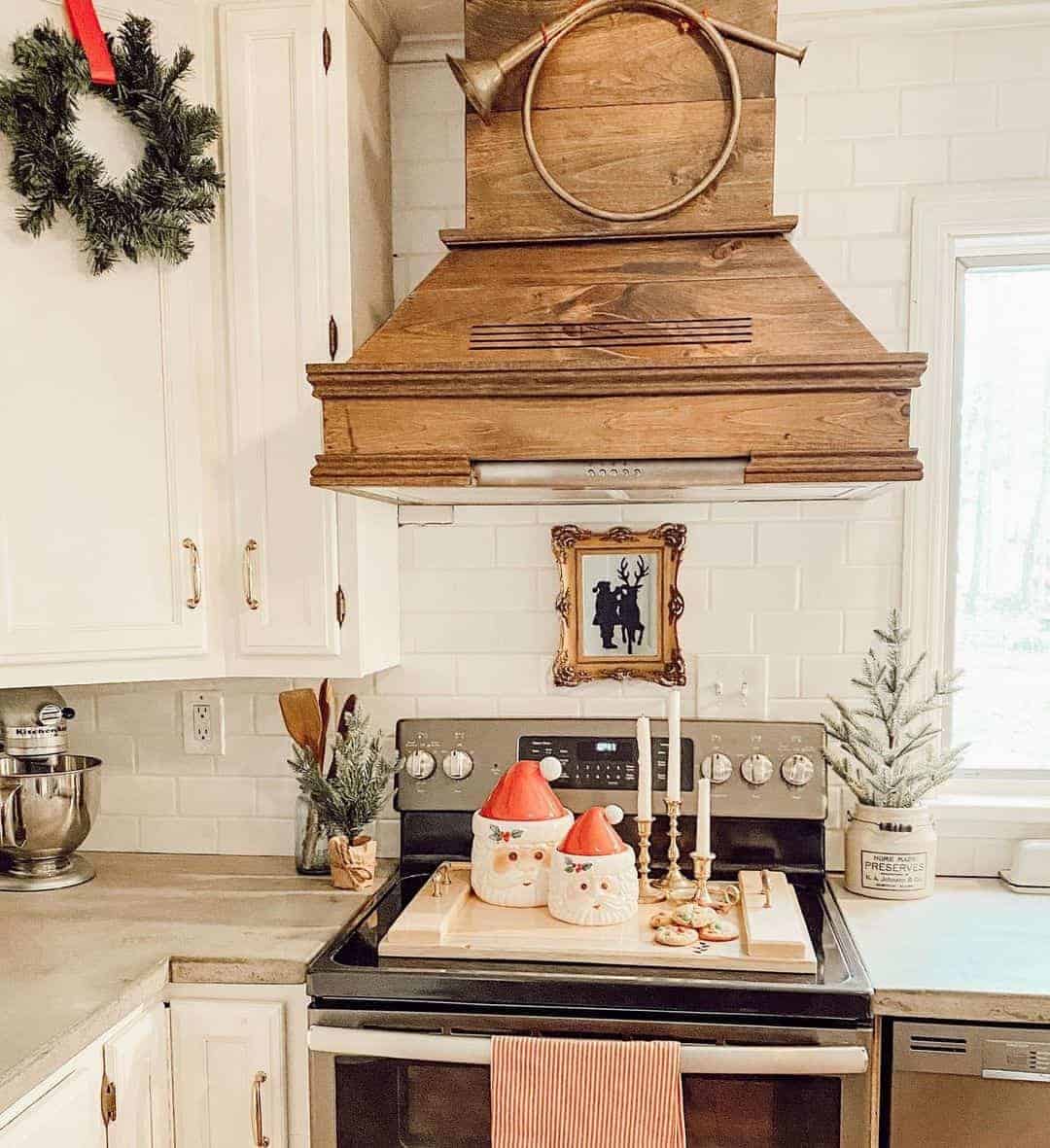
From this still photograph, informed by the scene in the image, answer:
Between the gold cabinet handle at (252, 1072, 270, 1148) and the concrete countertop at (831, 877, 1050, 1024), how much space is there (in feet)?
3.09

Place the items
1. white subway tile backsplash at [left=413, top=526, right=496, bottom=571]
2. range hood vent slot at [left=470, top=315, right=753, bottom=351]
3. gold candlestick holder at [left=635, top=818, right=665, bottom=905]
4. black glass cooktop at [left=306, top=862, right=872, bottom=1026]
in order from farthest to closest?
white subway tile backsplash at [left=413, top=526, right=496, bottom=571] < gold candlestick holder at [left=635, top=818, right=665, bottom=905] < range hood vent slot at [left=470, top=315, right=753, bottom=351] < black glass cooktop at [left=306, top=862, right=872, bottom=1026]

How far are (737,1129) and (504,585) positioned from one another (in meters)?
1.09

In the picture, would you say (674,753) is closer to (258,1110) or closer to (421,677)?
(421,677)

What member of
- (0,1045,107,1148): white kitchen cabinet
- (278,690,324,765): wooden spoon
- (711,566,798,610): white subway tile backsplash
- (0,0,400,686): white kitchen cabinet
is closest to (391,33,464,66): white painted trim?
(0,0,400,686): white kitchen cabinet

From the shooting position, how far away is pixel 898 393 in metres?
1.55

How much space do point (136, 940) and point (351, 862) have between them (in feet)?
1.31

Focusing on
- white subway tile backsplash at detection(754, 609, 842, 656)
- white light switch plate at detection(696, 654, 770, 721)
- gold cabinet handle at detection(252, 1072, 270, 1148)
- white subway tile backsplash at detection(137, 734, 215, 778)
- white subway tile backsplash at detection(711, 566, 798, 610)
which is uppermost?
white subway tile backsplash at detection(711, 566, 798, 610)

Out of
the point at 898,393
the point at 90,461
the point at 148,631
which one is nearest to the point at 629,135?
the point at 898,393

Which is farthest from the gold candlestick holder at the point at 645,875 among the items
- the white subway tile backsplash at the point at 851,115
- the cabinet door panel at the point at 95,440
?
the white subway tile backsplash at the point at 851,115

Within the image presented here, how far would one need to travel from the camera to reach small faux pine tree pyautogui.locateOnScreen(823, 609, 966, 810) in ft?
6.44

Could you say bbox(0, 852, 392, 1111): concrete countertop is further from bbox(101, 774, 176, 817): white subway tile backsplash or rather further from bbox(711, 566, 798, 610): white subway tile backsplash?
bbox(711, 566, 798, 610): white subway tile backsplash

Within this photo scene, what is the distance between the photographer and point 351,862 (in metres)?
1.95

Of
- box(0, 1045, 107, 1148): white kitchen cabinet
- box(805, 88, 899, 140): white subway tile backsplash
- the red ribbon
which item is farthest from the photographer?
box(805, 88, 899, 140): white subway tile backsplash

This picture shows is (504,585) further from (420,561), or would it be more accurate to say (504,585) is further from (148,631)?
(148,631)
